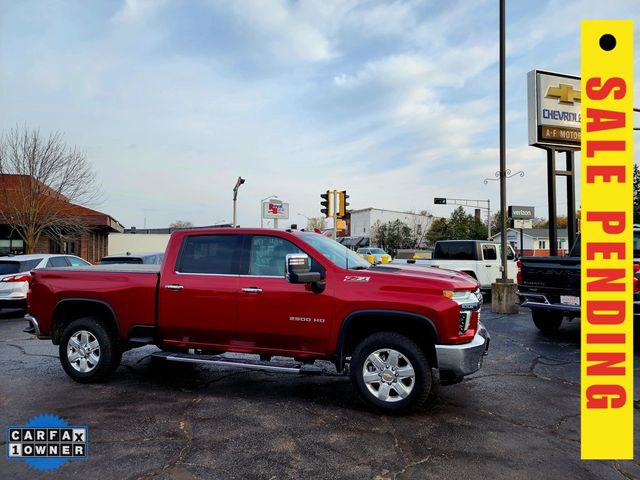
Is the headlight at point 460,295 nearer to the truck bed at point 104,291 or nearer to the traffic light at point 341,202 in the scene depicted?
the truck bed at point 104,291

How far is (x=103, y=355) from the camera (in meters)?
5.60

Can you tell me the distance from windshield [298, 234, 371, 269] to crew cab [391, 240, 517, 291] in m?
8.65

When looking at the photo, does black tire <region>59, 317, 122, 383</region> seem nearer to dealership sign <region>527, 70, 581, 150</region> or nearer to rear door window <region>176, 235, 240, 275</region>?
rear door window <region>176, 235, 240, 275</region>

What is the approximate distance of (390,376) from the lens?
4.62 m

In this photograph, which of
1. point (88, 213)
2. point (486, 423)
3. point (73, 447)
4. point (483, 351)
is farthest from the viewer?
point (88, 213)

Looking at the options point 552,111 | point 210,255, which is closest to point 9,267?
point 210,255

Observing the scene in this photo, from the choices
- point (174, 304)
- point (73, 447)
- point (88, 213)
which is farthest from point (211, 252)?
point (88, 213)

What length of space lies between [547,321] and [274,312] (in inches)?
269

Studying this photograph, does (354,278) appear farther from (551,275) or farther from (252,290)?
(551,275)

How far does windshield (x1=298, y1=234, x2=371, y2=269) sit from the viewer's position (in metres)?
5.23

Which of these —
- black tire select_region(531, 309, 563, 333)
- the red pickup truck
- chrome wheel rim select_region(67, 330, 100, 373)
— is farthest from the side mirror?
black tire select_region(531, 309, 563, 333)

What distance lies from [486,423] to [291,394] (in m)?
2.14

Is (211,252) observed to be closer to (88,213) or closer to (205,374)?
(205,374)

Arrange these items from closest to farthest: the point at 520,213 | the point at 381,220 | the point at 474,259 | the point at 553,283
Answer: the point at 553,283 → the point at 474,259 → the point at 520,213 → the point at 381,220
